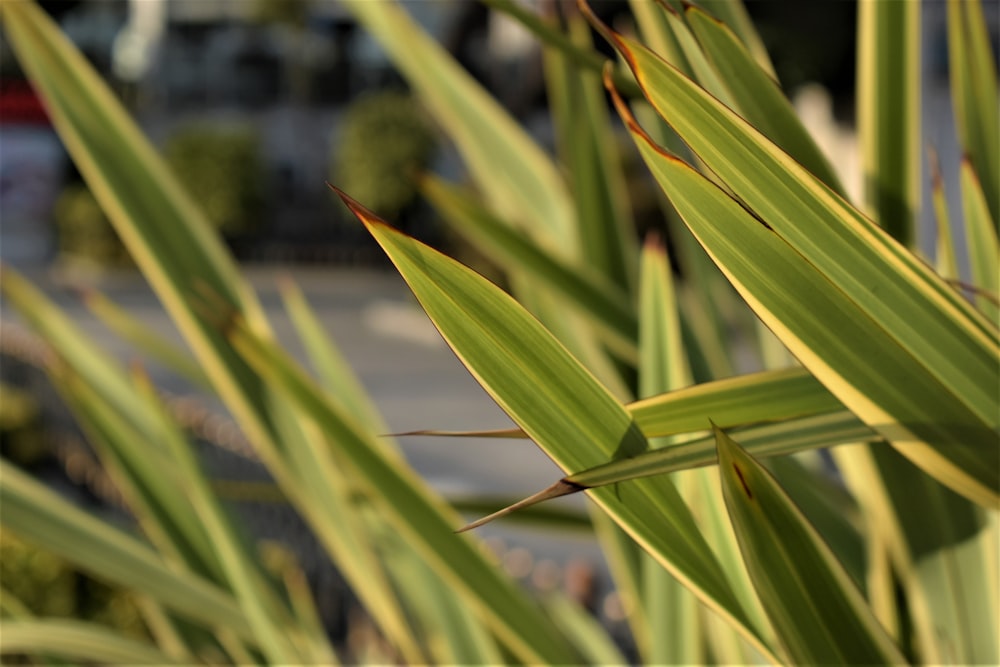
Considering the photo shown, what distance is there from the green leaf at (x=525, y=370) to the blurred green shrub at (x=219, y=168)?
48.3ft

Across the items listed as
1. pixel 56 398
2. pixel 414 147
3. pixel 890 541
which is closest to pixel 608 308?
pixel 890 541

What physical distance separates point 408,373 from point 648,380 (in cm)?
727

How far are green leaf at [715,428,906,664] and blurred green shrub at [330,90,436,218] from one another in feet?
40.4

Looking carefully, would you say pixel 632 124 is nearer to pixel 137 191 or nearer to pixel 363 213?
pixel 363 213

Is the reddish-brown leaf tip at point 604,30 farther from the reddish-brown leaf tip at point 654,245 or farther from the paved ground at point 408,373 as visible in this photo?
the paved ground at point 408,373

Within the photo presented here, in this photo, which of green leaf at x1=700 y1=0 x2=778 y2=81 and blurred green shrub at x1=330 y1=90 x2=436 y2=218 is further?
blurred green shrub at x1=330 y1=90 x2=436 y2=218

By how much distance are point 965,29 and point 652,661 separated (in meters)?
0.37

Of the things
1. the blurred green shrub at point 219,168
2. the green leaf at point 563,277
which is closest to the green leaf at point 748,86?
the green leaf at point 563,277

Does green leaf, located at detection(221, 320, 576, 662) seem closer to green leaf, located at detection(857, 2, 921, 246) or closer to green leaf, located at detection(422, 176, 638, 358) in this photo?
green leaf, located at detection(422, 176, 638, 358)

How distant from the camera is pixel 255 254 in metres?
16.1

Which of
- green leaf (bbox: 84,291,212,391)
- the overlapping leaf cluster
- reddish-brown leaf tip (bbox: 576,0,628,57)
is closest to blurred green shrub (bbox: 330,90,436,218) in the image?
green leaf (bbox: 84,291,212,391)

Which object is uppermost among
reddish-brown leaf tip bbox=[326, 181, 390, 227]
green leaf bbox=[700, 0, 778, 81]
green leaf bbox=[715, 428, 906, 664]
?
green leaf bbox=[700, 0, 778, 81]

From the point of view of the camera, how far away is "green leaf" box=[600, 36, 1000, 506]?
32cm

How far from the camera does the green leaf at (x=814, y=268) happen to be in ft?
1.06
